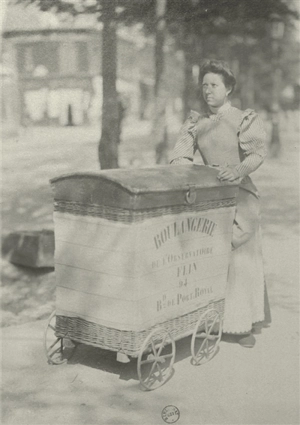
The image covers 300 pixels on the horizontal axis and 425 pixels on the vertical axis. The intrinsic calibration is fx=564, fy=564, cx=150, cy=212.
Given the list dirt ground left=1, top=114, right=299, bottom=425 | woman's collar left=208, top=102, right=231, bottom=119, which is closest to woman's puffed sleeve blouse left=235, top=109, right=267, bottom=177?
woman's collar left=208, top=102, right=231, bottom=119

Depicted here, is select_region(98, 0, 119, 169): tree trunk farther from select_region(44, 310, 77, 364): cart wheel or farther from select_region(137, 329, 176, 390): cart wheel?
select_region(137, 329, 176, 390): cart wheel

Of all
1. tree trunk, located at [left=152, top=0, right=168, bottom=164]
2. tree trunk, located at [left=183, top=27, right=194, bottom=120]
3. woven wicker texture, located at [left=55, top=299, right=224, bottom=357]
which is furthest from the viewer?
tree trunk, located at [left=183, top=27, right=194, bottom=120]

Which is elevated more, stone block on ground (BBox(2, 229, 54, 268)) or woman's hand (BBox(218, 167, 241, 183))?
woman's hand (BBox(218, 167, 241, 183))

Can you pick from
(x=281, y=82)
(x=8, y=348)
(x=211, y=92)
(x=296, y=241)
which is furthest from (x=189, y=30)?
(x=281, y=82)

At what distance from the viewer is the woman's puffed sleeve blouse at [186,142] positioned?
395cm

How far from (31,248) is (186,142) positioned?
2.53 metres

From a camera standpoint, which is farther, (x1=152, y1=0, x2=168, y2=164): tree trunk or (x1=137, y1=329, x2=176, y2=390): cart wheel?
(x1=152, y1=0, x2=168, y2=164): tree trunk

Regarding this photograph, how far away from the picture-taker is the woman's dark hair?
146 inches

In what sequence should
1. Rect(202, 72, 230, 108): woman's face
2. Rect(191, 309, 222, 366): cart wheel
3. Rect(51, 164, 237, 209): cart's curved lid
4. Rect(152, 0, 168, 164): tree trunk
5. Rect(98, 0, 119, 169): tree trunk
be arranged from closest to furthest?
Rect(51, 164, 237, 209): cart's curved lid, Rect(191, 309, 222, 366): cart wheel, Rect(202, 72, 230, 108): woman's face, Rect(98, 0, 119, 169): tree trunk, Rect(152, 0, 168, 164): tree trunk

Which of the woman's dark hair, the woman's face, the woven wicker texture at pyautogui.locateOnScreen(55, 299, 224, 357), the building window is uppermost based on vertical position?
the building window

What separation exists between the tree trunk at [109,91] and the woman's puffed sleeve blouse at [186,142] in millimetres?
1466

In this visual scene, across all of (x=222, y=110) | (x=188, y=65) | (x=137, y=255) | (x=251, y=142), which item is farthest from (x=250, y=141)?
(x=188, y=65)

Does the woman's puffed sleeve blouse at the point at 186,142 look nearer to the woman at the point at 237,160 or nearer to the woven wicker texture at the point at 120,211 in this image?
the woman at the point at 237,160

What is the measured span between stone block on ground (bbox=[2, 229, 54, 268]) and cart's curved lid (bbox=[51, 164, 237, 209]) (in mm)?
2608
